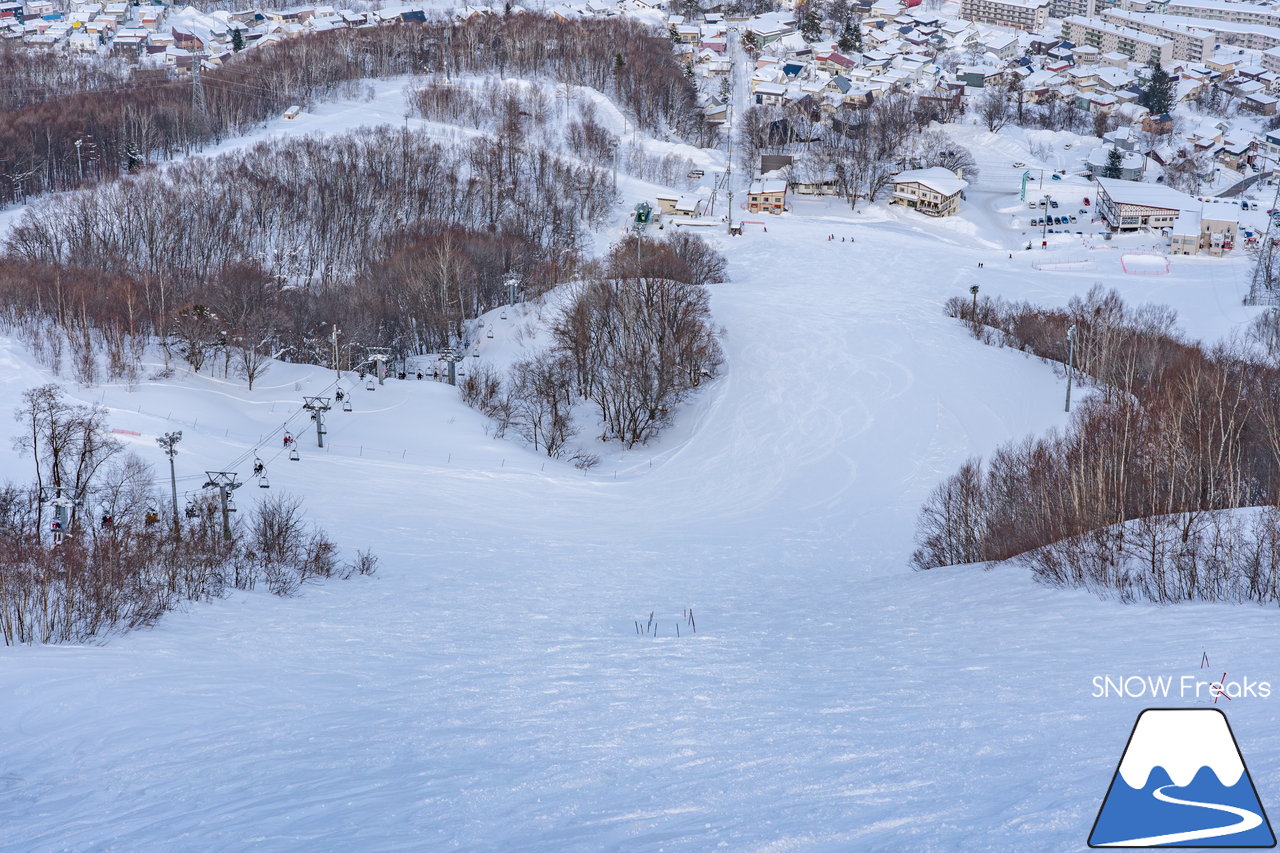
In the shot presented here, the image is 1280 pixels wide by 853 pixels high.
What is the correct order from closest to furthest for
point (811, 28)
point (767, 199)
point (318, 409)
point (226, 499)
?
point (226, 499), point (318, 409), point (767, 199), point (811, 28)

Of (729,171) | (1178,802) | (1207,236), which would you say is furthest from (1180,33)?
(1178,802)

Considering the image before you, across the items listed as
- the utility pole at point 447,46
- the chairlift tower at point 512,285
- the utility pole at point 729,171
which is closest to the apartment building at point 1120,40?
the utility pole at point 729,171

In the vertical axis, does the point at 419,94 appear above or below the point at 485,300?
above

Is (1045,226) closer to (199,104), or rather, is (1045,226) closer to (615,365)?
(615,365)

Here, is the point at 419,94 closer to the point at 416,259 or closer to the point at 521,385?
the point at 416,259

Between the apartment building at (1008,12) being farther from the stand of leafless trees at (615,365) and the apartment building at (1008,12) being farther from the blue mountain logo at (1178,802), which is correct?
the blue mountain logo at (1178,802)

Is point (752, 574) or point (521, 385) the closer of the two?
point (752, 574)

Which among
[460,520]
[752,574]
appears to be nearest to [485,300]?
[460,520]

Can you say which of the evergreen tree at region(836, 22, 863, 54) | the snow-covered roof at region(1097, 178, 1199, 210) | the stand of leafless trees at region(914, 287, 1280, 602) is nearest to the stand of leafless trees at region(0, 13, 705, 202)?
the evergreen tree at region(836, 22, 863, 54)
